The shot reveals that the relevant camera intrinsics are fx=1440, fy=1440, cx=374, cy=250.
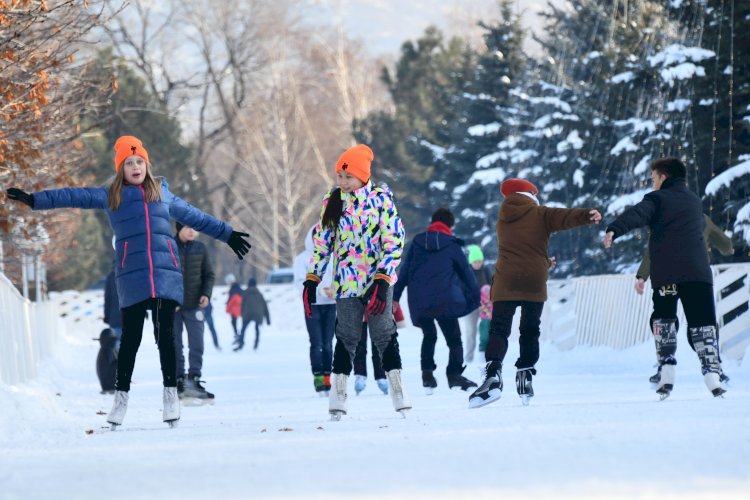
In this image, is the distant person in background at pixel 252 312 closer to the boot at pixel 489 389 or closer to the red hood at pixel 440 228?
Answer: the red hood at pixel 440 228

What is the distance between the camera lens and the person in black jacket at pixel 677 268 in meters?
9.88

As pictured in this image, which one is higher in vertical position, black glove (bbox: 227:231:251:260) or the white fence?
black glove (bbox: 227:231:251:260)

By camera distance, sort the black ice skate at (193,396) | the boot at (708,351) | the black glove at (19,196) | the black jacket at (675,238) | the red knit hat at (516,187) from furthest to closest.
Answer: the black ice skate at (193,396)
the red knit hat at (516,187)
the boot at (708,351)
the black jacket at (675,238)
the black glove at (19,196)

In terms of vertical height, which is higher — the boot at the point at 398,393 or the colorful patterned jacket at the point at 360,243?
A: the colorful patterned jacket at the point at 360,243

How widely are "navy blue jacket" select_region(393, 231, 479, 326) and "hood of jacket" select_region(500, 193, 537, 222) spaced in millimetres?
2957

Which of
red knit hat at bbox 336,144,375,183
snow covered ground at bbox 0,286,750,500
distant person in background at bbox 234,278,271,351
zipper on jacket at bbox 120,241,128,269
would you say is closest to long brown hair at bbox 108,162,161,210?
zipper on jacket at bbox 120,241,128,269

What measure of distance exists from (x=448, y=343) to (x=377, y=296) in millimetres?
4290

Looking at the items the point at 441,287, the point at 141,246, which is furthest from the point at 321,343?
the point at 141,246

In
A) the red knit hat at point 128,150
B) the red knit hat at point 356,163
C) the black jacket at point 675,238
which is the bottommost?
the black jacket at point 675,238

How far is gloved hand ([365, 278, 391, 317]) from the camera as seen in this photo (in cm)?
880

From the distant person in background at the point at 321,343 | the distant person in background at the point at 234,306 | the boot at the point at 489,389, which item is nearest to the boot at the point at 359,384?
the distant person in background at the point at 321,343

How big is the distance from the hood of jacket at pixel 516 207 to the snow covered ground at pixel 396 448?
1.32m

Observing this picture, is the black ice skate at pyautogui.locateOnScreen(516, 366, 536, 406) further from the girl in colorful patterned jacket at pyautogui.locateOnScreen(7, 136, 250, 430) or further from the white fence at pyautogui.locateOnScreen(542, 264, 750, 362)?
the white fence at pyautogui.locateOnScreen(542, 264, 750, 362)

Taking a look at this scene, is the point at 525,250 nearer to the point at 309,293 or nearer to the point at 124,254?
the point at 309,293
